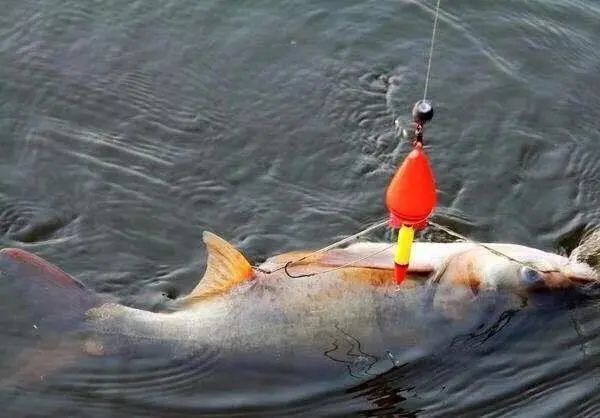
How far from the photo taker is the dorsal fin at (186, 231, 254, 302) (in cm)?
540

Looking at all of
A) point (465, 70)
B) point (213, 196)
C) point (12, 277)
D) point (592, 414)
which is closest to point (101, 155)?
point (213, 196)

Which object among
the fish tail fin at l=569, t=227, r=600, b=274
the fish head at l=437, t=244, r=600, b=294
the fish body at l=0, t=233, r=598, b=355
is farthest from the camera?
the fish tail fin at l=569, t=227, r=600, b=274

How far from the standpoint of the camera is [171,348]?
543 cm

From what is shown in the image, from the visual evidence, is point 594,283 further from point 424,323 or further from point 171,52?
point 171,52

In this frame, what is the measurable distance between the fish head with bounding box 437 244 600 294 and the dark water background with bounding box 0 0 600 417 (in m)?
0.25

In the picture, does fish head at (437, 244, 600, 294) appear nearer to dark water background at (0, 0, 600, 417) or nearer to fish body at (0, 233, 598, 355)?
fish body at (0, 233, 598, 355)

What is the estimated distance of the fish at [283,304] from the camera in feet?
17.6

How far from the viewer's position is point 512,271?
5.58m

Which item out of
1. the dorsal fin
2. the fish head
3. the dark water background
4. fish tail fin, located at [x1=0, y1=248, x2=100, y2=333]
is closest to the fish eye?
the fish head

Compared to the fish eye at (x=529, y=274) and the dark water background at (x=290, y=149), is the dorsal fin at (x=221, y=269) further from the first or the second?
the fish eye at (x=529, y=274)

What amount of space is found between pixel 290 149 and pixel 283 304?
1.77 m

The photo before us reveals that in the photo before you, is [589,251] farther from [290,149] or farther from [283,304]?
[290,149]

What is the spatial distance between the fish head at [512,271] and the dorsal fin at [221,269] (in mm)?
1150

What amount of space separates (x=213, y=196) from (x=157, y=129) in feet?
2.63
